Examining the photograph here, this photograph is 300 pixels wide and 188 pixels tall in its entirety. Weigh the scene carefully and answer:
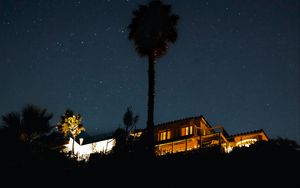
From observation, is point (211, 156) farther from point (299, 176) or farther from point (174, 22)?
point (174, 22)

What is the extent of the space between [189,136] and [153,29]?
10.8 meters

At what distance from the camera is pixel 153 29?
38.2 metres

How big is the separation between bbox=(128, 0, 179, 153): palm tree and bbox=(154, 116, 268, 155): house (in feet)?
27.5

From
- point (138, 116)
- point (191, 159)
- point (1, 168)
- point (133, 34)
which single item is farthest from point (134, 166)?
point (138, 116)

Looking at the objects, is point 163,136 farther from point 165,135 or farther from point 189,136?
point 189,136

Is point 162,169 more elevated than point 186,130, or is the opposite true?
point 186,130

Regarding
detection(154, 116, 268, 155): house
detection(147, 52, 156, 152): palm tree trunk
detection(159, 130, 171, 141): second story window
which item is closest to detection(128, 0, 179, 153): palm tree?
detection(147, 52, 156, 152): palm tree trunk

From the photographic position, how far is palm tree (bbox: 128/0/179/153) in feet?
123

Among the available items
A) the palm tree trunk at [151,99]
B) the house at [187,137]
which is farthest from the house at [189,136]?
the palm tree trunk at [151,99]

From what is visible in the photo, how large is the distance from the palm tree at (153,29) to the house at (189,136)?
8379 millimetres

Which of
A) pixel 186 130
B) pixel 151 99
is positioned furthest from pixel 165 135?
pixel 151 99

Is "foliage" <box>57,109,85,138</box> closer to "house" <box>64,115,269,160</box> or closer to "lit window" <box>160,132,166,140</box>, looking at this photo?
"house" <box>64,115,269,160</box>

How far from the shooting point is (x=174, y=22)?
38.8 meters

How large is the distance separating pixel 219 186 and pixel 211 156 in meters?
3.89
